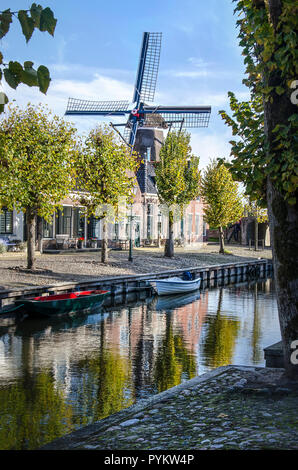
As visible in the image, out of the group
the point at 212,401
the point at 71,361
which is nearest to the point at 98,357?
the point at 71,361

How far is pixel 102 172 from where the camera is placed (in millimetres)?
30234

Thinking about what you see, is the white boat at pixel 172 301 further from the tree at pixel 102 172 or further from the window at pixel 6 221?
the window at pixel 6 221

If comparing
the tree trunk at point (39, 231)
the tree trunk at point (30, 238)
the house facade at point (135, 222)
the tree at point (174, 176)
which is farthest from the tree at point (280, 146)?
the tree at point (174, 176)

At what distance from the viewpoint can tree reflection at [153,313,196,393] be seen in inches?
484

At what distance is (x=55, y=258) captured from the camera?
3127cm

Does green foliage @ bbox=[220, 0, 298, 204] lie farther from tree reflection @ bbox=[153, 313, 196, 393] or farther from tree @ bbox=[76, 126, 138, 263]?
tree @ bbox=[76, 126, 138, 263]

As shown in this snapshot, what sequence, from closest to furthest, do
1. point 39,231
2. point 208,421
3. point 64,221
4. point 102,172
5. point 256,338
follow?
point 208,421, point 256,338, point 102,172, point 39,231, point 64,221

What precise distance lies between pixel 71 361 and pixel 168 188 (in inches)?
1021

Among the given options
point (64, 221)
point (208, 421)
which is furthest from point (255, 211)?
point (208, 421)

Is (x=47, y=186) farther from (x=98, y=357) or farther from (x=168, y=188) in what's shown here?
(x=168, y=188)

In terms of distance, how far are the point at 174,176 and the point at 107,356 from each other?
25.2 meters

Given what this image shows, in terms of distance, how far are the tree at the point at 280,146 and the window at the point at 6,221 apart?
26.2 metres

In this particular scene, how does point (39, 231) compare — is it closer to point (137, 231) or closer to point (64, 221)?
point (64, 221)

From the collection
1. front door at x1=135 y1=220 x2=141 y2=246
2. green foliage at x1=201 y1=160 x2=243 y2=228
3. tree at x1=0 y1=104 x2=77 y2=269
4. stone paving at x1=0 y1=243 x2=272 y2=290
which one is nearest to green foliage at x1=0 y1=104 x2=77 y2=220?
tree at x1=0 y1=104 x2=77 y2=269
